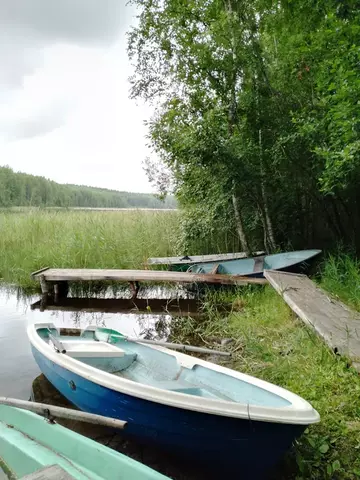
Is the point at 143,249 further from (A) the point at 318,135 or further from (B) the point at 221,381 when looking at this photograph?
(B) the point at 221,381

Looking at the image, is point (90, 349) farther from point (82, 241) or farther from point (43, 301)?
point (82, 241)

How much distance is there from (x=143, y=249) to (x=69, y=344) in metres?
5.50

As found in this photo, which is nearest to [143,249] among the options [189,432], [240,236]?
[240,236]

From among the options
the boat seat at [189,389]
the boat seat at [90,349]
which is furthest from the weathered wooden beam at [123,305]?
the boat seat at [189,389]

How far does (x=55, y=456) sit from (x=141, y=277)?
5213 millimetres

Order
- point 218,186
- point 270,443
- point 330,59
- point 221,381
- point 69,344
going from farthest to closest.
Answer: point 218,186 < point 330,59 < point 69,344 < point 221,381 < point 270,443

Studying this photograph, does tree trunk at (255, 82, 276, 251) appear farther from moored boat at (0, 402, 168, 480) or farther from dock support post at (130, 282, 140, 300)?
moored boat at (0, 402, 168, 480)

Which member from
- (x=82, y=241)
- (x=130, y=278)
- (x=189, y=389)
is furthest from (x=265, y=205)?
(x=189, y=389)

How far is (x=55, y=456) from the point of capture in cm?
208

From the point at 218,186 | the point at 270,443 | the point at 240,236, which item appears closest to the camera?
the point at 270,443

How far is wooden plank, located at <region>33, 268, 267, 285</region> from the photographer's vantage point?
6.79 meters

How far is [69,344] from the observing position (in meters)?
3.79

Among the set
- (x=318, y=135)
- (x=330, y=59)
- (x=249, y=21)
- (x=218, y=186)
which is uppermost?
(x=249, y=21)

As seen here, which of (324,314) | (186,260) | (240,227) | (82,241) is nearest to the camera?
(324,314)
